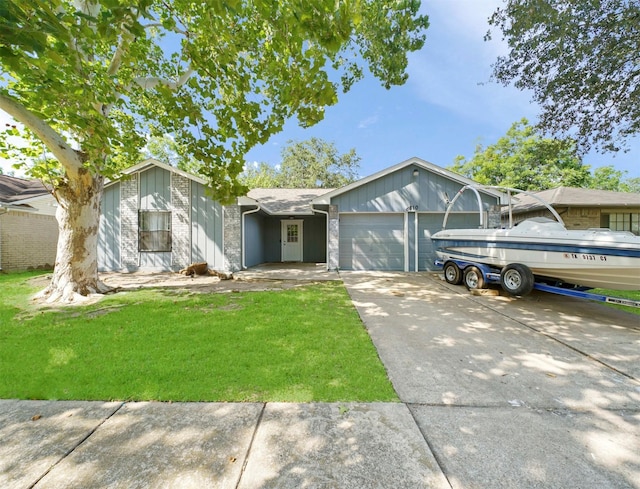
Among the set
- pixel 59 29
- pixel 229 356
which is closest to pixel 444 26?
pixel 59 29

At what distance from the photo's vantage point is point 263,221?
44.7 feet

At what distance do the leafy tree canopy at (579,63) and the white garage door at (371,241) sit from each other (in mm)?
5579

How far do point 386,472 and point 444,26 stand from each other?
12338 mm

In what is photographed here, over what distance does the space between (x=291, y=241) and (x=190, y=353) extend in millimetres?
10826

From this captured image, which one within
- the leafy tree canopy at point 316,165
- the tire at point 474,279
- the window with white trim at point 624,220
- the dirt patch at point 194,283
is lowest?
the dirt patch at point 194,283

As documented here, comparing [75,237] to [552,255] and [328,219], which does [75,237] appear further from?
[552,255]

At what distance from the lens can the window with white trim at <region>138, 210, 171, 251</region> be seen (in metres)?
10.3

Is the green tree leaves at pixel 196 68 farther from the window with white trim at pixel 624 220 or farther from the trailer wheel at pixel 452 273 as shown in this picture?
the window with white trim at pixel 624 220

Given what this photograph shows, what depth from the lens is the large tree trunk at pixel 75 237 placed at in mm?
6082

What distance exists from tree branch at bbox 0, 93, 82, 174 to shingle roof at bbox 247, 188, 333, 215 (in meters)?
5.66

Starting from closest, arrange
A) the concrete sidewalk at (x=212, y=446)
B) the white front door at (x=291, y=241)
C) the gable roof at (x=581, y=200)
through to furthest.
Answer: the concrete sidewalk at (x=212, y=446)
the gable roof at (x=581, y=200)
the white front door at (x=291, y=241)

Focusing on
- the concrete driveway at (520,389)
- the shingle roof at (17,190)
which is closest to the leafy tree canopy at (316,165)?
the shingle roof at (17,190)

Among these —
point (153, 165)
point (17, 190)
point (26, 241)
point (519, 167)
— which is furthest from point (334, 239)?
point (519, 167)

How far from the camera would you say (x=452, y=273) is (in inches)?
311
